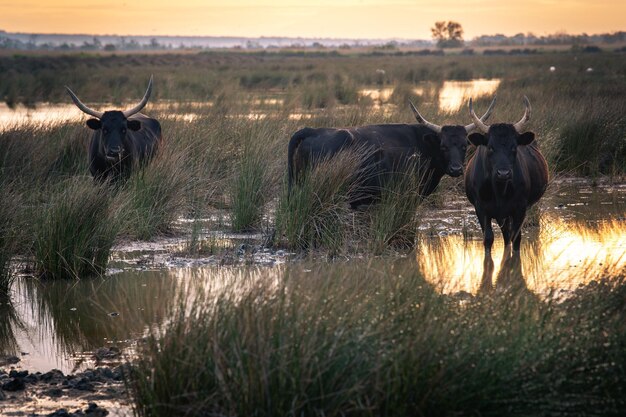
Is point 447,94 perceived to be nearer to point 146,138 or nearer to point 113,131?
point 146,138

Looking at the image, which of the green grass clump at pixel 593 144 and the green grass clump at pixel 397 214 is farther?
the green grass clump at pixel 593 144

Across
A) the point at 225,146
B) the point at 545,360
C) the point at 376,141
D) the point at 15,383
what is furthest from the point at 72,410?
the point at 225,146

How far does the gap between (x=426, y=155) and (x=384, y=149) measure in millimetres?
567

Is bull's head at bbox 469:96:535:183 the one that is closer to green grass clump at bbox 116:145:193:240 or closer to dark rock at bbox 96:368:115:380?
green grass clump at bbox 116:145:193:240

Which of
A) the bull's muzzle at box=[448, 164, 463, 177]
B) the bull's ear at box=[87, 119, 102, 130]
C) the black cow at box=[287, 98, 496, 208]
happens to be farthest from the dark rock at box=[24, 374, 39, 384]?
the bull's ear at box=[87, 119, 102, 130]

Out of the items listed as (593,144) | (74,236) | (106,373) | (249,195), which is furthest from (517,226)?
(593,144)

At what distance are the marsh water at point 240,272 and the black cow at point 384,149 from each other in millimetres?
716

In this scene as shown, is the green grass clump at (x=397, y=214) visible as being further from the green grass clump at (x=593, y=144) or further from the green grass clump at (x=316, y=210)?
the green grass clump at (x=593, y=144)

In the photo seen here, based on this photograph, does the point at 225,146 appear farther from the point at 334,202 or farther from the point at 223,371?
the point at 223,371

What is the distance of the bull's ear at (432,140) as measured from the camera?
34.6ft

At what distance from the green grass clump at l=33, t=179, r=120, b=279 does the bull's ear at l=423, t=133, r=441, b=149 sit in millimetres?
3915

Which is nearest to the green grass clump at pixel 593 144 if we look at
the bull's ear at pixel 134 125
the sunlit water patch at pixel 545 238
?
the sunlit water patch at pixel 545 238

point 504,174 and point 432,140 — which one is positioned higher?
point 432,140

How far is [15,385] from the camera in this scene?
5.38 m
